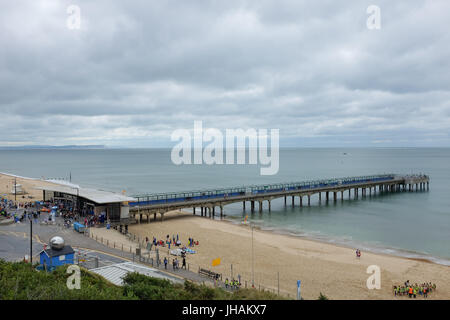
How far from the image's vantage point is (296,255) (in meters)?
31.2

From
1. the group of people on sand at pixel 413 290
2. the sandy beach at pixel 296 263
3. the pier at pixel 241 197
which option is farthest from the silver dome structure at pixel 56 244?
the group of people on sand at pixel 413 290

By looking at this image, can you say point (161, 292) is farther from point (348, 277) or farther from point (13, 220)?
point (13, 220)

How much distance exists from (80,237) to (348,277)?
71.0 feet

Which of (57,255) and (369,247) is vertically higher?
(57,255)

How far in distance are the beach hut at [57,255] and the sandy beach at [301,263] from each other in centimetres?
1038

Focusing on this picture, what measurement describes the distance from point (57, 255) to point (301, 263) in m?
18.6

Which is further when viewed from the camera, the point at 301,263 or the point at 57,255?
the point at 301,263

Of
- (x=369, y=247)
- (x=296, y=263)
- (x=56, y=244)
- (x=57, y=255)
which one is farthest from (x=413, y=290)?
(x=56, y=244)

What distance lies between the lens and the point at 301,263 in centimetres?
2864

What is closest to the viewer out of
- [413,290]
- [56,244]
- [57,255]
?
[57,255]

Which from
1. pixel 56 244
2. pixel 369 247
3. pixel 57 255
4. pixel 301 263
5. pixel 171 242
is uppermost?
pixel 56 244

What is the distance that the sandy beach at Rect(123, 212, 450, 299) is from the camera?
23.4 meters

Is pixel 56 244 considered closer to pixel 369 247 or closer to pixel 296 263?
pixel 296 263
